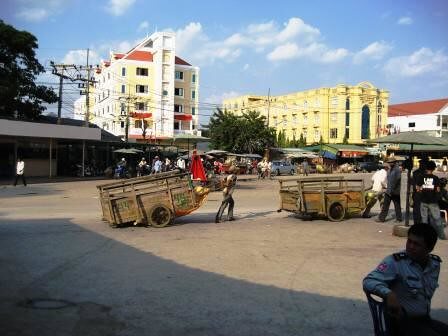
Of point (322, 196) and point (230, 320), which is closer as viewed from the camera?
point (230, 320)

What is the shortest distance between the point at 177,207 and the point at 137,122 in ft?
209

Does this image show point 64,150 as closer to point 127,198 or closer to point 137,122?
point 127,198

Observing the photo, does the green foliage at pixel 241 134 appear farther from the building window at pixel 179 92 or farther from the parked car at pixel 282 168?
the building window at pixel 179 92

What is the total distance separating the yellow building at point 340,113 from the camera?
76.0 metres

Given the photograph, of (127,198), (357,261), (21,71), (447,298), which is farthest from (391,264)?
(21,71)

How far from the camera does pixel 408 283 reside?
3.35 meters

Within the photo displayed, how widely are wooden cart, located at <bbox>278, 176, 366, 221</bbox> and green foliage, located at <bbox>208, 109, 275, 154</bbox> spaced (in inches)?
1733

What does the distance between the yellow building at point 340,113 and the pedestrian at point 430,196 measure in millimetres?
66133

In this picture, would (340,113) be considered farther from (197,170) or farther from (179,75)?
(197,170)

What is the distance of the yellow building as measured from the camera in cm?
7600

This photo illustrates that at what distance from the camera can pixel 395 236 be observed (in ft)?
37.7

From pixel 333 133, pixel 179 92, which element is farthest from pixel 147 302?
pixel 179 92

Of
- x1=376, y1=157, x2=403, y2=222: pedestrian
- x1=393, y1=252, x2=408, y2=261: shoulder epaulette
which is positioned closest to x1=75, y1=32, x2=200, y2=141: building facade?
x1=376, y1=157, x2=403, y2=222: pedestrian

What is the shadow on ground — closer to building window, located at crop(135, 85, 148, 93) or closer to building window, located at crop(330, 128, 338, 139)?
building window, located at crop(135, 85, 148, 93)
